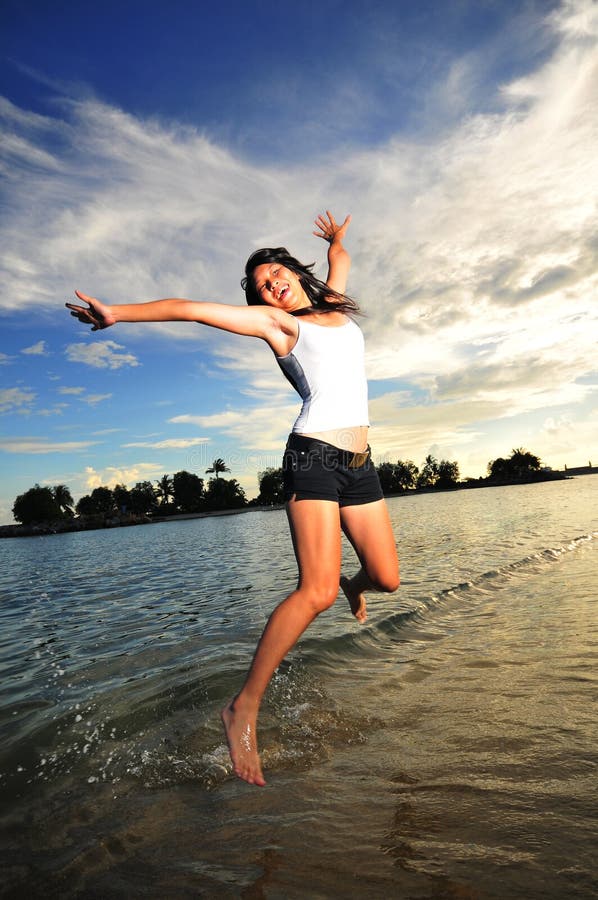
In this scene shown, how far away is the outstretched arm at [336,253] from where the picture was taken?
3979 mm

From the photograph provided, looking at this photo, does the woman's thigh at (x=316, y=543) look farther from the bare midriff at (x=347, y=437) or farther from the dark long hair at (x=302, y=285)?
the dark long hair at (x=302, y=285)

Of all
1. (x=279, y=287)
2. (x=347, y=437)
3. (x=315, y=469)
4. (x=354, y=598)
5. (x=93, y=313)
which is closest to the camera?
(x=93, y=313)

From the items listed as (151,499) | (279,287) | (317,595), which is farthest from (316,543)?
(151,499)

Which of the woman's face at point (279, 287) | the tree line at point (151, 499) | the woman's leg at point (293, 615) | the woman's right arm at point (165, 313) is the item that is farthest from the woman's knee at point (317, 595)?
the tree line at point (151, 499)

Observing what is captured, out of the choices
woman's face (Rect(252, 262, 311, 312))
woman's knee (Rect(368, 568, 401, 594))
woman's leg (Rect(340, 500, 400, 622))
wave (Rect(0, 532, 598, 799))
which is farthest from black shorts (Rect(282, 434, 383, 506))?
wave (Rect(0, 532, 598, 799))

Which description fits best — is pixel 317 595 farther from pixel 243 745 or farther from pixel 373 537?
pixel 243 745

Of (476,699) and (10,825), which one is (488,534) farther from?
(10,825)

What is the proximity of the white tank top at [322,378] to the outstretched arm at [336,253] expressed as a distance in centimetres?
99

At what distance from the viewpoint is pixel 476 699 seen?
361cm

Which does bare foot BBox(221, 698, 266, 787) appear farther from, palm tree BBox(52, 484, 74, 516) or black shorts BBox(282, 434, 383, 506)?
palm tree BBox(52, 484, 74, 516)

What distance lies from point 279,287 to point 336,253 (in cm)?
123

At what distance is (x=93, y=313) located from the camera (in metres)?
2.48

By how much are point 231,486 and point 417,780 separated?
142m

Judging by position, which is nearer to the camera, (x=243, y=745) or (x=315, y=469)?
(x=243, y=745)
